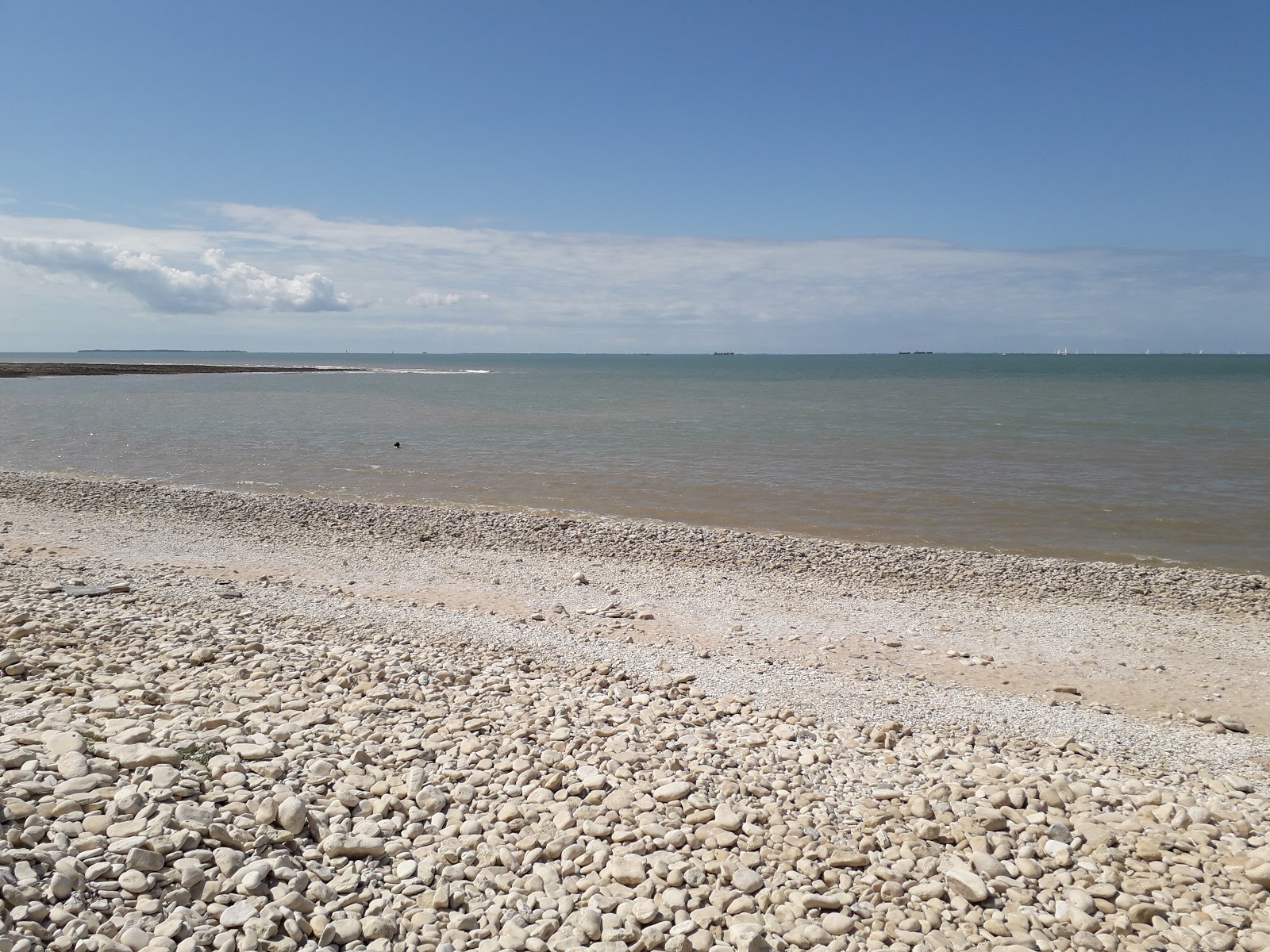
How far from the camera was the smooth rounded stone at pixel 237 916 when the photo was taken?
4.05m

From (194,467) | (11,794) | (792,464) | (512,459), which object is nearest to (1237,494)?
(792,464)

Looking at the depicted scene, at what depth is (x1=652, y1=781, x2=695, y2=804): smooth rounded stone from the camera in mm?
5488

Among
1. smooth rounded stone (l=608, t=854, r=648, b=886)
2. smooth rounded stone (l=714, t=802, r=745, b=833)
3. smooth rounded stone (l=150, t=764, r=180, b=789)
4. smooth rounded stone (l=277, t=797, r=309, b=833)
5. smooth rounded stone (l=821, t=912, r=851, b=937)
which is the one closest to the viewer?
smooth rounded stone (l=821, t=912, r=851, b=937)

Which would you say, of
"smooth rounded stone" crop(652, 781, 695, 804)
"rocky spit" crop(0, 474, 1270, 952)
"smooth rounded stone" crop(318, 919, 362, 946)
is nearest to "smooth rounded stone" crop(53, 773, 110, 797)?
"rocky spit" crop(0, 474, 1270, 952)

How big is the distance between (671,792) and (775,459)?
22.3m

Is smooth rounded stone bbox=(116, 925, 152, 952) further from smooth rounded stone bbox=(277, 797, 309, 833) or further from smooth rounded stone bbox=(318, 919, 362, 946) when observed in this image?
smooth rounded stone bbox=(277, 797, 309, 833)

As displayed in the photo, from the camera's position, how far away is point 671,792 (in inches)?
217

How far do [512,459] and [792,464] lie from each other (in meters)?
9.46

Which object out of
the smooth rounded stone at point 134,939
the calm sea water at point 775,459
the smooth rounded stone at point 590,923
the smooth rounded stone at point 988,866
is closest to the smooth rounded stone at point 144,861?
the smooth rounded stone at point 134,939

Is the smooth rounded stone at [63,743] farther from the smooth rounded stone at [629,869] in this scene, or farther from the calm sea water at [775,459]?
the calm sea water at [775,459]

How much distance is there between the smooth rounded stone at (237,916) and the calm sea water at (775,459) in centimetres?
1383

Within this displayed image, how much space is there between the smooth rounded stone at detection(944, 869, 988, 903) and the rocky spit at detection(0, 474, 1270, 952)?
1cm

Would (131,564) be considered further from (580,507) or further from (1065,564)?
(1065,564)

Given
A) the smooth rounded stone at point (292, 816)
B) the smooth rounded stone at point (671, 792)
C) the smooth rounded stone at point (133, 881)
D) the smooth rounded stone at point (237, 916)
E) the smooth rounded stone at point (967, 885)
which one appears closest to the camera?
the smooth rounded stone at point (237, 916)
